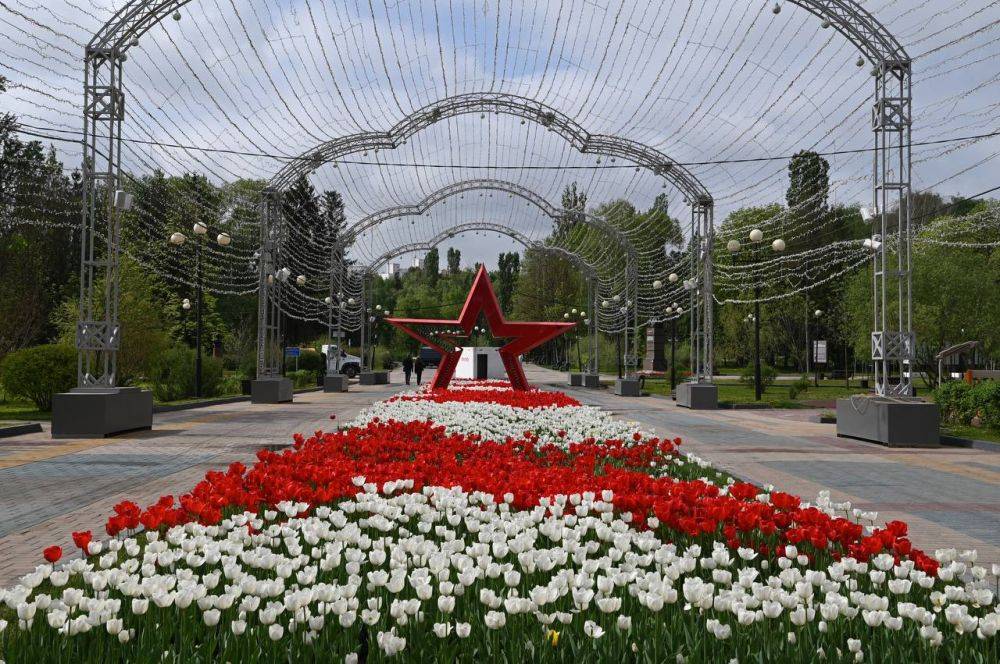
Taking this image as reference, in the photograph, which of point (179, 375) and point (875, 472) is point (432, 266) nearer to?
point (179, 375)

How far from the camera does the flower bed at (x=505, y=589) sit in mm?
2994

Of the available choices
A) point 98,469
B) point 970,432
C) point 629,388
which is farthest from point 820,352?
point 98,469

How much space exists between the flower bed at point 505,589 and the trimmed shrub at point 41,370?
60.2ft

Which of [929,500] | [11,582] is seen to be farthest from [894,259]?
[11,582]

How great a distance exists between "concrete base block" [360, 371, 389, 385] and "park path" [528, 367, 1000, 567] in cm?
2841

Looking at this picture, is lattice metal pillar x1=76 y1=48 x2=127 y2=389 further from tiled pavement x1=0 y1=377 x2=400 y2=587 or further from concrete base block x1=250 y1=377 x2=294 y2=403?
concrete base block x1=250 y1=377 x2=294 y2=403

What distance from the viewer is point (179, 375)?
3100cm

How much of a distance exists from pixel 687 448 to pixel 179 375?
22.8m

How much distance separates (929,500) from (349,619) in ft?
28.4

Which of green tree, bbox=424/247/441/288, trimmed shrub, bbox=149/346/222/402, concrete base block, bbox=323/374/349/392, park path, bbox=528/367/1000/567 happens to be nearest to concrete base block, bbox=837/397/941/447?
park path, bbox=528/367/1000/567

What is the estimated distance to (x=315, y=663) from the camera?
2916 mm

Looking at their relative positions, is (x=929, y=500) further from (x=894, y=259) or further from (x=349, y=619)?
(x=894, y=259)

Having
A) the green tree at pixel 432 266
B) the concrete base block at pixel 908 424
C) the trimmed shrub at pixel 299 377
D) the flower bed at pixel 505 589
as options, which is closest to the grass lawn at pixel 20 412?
the trimmed shrub at pixel 299 377

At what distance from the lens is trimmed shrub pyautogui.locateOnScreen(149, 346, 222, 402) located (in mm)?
30641
